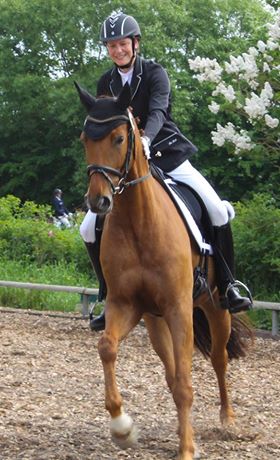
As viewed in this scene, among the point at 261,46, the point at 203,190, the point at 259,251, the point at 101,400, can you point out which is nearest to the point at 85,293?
the point at 259,251

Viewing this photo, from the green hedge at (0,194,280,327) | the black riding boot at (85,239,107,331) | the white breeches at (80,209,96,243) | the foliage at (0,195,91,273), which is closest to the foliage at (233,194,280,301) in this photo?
the green hedge at (0,194,280,327)

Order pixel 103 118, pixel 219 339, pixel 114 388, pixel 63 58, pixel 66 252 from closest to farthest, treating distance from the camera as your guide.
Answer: pixel 103 118 < pixel 114 388 < pixel 219 339 < pixel 66 252 < pixel 63 58

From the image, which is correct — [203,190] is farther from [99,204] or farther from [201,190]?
[99,204]

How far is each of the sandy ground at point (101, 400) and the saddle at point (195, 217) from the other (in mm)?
1131

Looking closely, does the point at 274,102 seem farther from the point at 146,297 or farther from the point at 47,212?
the point at 146,297

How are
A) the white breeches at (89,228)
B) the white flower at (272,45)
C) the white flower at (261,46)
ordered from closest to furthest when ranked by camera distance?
the white breeches at (89,228), the white flower at (272,45), the white flower at (261,46)

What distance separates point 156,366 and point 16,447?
3.93m

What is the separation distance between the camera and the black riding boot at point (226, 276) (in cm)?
725

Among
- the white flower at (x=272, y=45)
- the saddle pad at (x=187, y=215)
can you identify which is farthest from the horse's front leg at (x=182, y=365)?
→ the white flower at (x=272, y=45)

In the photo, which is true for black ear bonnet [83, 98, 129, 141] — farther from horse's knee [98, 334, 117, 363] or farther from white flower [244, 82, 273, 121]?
white flower [244, 82, 273, 121]

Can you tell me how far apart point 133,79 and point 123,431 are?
2.37m

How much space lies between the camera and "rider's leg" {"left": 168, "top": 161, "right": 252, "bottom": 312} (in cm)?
693

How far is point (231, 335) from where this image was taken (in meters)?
7.88

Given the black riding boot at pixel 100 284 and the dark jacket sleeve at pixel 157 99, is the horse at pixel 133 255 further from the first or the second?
the black riding boot at pixel 100 284
